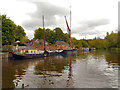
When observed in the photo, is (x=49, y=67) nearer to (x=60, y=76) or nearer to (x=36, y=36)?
(x=60, y=76)

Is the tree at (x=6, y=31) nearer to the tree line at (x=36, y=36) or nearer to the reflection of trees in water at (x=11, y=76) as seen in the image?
the tree line at (x=36, y=36)

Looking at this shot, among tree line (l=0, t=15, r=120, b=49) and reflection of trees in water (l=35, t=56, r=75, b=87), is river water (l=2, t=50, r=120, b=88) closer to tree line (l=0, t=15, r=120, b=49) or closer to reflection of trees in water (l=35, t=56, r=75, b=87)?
reflection of trees in water (l=35, t=56, r=75, b=87)

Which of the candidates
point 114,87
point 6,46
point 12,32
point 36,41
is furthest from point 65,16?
point 114,87

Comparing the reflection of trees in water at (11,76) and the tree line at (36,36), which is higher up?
the tree line at (36,36)

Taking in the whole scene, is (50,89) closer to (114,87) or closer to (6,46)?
(114,87)

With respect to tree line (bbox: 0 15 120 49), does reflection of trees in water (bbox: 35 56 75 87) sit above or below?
below

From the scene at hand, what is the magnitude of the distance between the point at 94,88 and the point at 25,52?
2839cm

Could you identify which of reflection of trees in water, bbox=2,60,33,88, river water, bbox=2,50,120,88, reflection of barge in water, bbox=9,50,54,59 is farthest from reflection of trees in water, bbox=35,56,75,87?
reflection of barge in water, bbox=9,50,54,59

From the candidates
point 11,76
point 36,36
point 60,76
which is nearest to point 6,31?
point 11,76

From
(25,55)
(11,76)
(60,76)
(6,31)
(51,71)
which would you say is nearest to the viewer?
(60,76)

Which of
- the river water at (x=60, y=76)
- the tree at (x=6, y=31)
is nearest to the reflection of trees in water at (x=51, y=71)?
the river water at (x=60, y=76)

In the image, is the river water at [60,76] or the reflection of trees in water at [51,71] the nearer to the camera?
the river water at [60,76]

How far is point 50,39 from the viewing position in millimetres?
95812

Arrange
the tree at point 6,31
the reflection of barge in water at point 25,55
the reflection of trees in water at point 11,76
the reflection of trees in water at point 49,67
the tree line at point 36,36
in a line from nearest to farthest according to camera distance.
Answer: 1. the reflection of trees in water at point 11,76
2. the reflection of trees in water at point 49,67
3. the reflection of barge in water at point 25,55
4. the tree at point 6,31
5. the tree line at point 36,36
